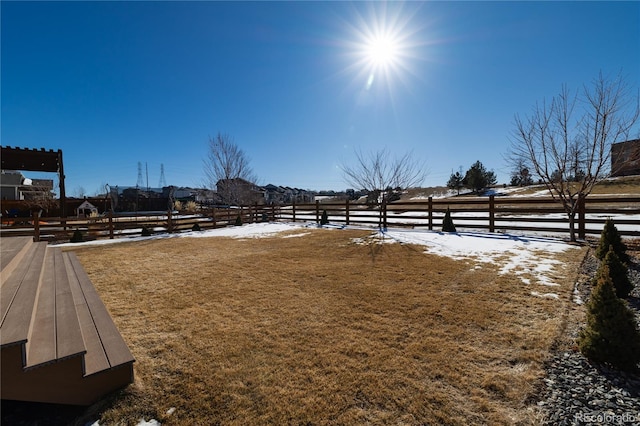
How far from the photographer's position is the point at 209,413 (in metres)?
1.83

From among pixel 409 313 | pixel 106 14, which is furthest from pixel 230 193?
pixel 409 313

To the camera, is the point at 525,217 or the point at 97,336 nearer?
the point at 97,336

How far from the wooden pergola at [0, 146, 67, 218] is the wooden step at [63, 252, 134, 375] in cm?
1469

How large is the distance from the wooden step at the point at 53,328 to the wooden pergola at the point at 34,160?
14.3 metres

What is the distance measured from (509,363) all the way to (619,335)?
0.89m

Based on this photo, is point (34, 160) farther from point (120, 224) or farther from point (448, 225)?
point (448, 225)

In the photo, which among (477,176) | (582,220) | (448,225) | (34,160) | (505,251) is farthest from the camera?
(477,176)

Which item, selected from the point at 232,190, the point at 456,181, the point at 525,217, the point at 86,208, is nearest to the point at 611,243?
the point at 525,217

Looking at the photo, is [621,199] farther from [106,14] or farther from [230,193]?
[230,193]

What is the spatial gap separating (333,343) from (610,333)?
239 centimetres

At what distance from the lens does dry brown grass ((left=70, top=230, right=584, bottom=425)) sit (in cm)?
186

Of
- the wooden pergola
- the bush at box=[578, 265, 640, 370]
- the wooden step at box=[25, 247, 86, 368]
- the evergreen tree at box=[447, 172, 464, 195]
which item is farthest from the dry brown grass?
the evergreen tree at box=[447, 172, 464, 195]

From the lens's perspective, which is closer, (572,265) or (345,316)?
(345,316)

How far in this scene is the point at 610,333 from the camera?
2166 mm
